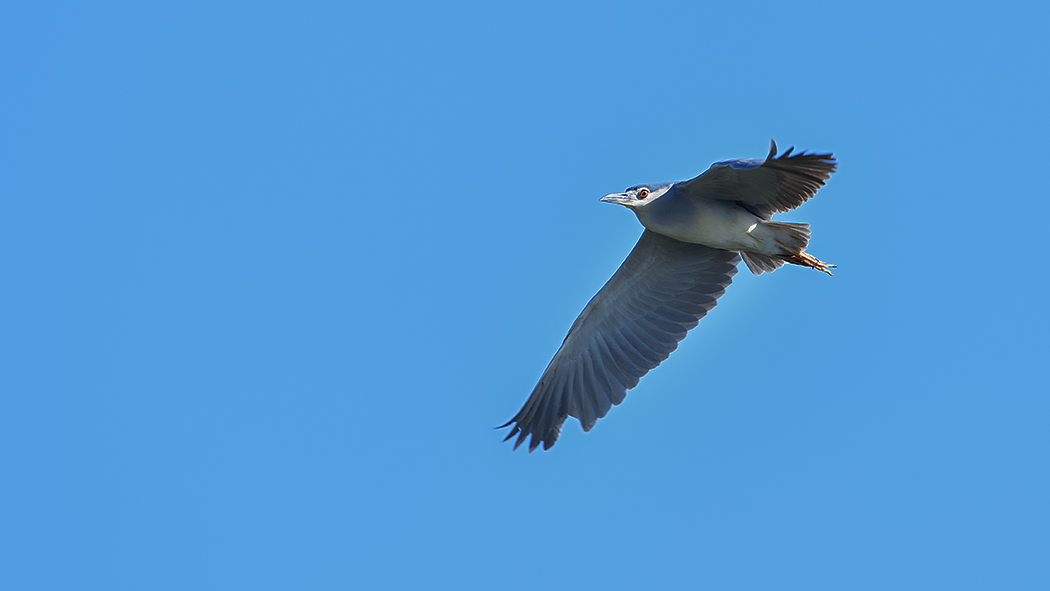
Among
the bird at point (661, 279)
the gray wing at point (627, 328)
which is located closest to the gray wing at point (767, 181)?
the bird at point (661, 279)

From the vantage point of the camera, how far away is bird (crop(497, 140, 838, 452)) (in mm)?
9922

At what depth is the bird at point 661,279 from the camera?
9922mm

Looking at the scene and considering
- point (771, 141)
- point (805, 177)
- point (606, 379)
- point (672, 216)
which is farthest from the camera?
point (606, 379)

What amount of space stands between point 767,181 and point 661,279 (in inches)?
67.0

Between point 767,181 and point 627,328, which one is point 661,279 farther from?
point 767,181

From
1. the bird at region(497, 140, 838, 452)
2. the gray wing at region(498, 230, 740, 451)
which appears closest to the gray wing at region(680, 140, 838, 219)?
the bird at region(497, 140, 838, 452)

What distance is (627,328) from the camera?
11.0m

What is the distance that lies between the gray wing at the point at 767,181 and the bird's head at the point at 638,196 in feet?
1.22

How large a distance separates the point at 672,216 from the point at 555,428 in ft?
7.55

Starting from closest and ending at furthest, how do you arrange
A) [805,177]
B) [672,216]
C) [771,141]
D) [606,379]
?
[771,141] < [805,177] < [672,216] < [606,379]

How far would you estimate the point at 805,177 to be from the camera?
30.9 feet

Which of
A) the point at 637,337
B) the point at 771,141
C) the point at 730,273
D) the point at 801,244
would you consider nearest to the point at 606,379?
the point at 637,337

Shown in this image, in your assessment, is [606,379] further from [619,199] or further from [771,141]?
[771,141]

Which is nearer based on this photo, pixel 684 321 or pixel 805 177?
pixel 805 177
